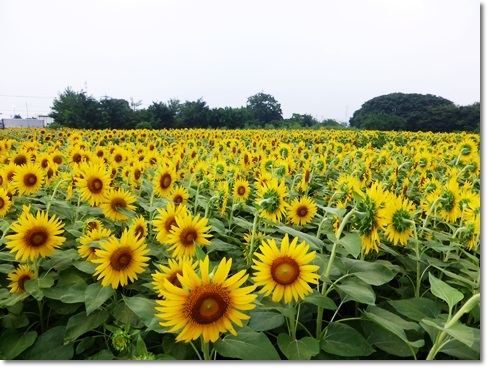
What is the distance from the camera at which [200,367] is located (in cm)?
96

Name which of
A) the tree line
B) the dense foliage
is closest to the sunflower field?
the dense foliage

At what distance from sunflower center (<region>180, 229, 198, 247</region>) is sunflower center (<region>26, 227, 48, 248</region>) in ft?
1.51

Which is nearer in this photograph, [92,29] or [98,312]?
[98,312]

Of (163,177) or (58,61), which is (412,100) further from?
(58,61)

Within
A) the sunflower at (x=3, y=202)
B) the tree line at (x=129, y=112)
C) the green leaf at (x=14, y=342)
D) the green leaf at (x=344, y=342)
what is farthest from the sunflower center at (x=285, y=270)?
the sunflower at (x=3, y=202)

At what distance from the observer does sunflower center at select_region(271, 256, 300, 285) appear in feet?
3.06

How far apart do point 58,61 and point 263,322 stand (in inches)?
48.0

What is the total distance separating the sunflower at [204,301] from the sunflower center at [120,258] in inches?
14.4

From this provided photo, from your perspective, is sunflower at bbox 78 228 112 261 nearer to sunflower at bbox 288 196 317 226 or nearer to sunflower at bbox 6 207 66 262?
sunflower at bbox 6 207 66 262

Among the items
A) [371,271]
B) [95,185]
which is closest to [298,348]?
[371,271]

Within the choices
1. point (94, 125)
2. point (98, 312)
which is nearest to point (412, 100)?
point (98, 312)

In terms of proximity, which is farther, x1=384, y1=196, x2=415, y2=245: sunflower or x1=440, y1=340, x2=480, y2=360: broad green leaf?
x1=384, y1=196, x2=415, y2=245: sunflower

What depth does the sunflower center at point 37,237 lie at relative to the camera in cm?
127

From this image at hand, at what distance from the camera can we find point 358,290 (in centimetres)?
101
